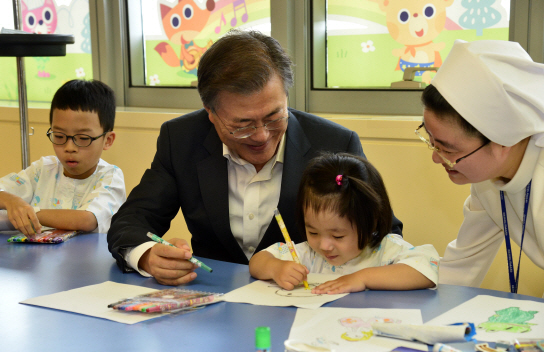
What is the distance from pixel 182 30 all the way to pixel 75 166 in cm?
150

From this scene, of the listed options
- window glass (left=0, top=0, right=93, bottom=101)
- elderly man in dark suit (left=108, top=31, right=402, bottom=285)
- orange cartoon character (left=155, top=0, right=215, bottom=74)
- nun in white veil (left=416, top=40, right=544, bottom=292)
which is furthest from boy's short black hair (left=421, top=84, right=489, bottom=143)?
window glass (left=0, top=0, right=93, bottom=101)

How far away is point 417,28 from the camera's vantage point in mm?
2744

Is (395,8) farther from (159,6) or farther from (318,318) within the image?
(318,318)

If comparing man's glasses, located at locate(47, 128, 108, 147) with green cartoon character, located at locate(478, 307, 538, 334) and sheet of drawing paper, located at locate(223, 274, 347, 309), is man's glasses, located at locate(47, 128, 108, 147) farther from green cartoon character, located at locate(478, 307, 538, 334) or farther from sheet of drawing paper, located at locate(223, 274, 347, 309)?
green cartoon character, located at locate(478, 307, 538, 334)

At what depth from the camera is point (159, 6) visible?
3639 mm

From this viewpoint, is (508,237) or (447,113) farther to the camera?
(508,237)

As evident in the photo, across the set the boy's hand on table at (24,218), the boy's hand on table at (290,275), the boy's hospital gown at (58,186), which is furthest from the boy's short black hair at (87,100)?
the boy's hand on table at (290,275)

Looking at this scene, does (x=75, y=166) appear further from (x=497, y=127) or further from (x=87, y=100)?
(x=497, y=127)

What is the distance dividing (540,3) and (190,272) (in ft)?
6.25

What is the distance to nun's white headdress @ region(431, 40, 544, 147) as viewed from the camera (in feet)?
4.52

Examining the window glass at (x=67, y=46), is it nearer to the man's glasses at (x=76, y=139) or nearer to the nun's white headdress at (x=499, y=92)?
the man's glasses at (x=76, y=139)

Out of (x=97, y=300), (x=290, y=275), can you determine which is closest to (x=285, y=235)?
(x=290, y=275)

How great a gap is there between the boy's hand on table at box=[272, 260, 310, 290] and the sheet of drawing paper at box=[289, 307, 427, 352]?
6.1 inches

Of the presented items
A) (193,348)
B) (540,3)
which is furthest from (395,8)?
(193,348)
